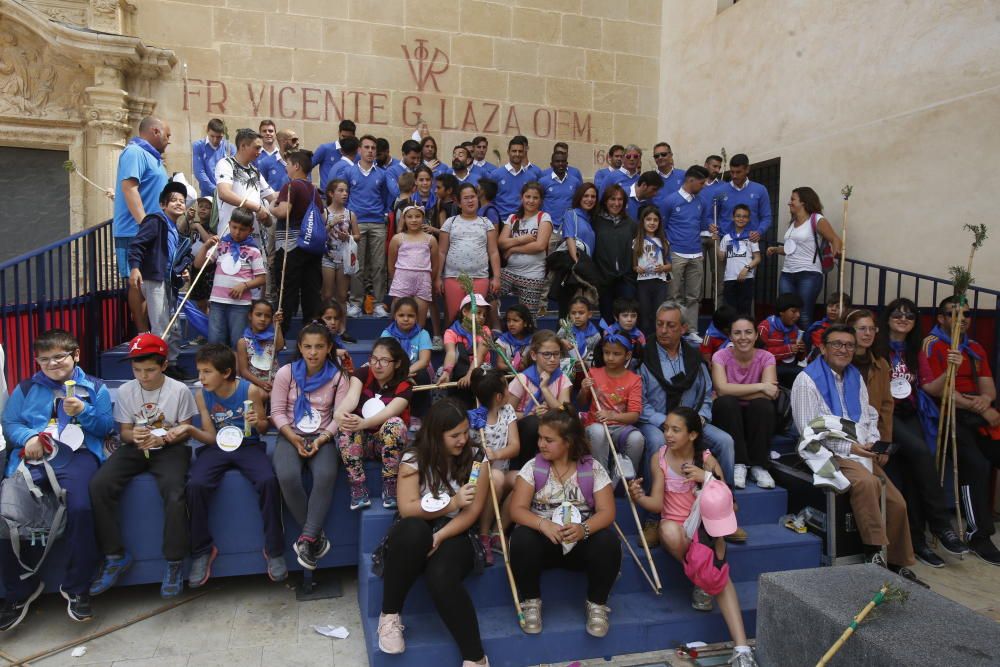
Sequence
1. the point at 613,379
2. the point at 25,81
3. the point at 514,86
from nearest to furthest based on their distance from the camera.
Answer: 1. the point at 613,379
2. the point at 25,81
3. the point at 514,86

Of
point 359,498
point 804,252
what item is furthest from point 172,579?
point 804,252

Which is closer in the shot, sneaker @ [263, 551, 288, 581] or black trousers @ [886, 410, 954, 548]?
sneaker @ [263, 551, 288, 581]

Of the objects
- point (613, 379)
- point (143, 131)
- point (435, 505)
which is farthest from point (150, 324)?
point (613, 379)

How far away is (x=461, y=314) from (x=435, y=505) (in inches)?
92.6

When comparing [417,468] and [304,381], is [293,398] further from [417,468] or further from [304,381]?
[417,468]

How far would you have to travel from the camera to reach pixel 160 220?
19.2 ft

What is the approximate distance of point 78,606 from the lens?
386cm

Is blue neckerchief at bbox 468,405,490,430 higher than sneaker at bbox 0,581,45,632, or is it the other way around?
blue neckerchief at bbox 468,405,490,430

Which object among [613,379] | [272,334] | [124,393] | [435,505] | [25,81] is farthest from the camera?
[25,81]

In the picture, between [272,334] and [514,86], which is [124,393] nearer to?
[272,334]

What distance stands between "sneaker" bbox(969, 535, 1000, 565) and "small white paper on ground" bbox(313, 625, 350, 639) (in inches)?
195

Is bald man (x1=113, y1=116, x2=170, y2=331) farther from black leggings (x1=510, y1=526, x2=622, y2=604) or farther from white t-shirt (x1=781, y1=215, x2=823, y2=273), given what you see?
white t-shirt (x1=781, y1=215, x2=823, y2=273)

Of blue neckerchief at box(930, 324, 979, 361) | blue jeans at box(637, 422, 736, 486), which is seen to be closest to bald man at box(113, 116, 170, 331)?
blue jeans at box(637, 422, 736, 486)

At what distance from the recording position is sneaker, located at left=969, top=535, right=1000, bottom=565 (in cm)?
525
